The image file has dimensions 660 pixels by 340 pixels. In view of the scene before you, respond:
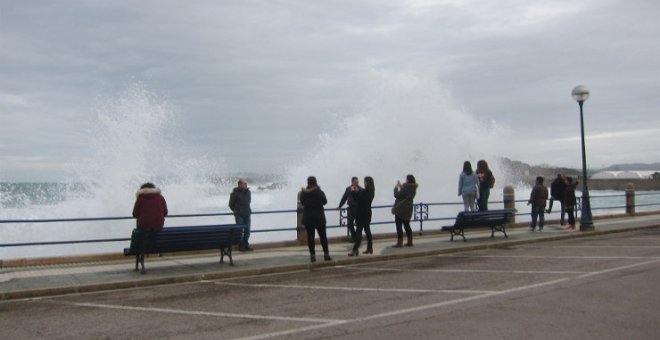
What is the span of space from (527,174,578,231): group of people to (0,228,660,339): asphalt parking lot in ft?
23.4

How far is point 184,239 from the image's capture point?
1120 centimetres

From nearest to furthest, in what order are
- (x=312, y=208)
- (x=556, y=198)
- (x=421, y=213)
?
1. (x=312, y=208)
2. (x=421, y=213)
3. (x=556, y=198)

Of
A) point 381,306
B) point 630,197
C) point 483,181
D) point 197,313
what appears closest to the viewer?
point 197,313

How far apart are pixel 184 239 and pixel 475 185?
9259 millimetres

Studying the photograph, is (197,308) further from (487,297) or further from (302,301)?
(487,297)

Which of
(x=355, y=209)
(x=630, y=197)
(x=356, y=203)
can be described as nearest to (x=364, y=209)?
(x=356, y=203)

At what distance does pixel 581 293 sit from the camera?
27.1 feet

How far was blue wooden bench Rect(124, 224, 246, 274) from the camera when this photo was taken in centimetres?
1074

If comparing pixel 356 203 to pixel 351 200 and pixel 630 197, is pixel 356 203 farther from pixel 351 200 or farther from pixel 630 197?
pixel 630 197

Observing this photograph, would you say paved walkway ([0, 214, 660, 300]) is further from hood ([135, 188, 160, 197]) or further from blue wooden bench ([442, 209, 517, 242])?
hood ([135, 188, 160, 197])

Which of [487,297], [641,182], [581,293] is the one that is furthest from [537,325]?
[641,182]

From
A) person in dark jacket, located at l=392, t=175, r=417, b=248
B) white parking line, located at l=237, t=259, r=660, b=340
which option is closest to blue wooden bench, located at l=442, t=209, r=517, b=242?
person in dark jacket, located at l=392, t=175, r=417, b=248

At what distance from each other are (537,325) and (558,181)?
15190 millimetres

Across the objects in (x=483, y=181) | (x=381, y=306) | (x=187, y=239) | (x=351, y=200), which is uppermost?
(x=483, y=181)
